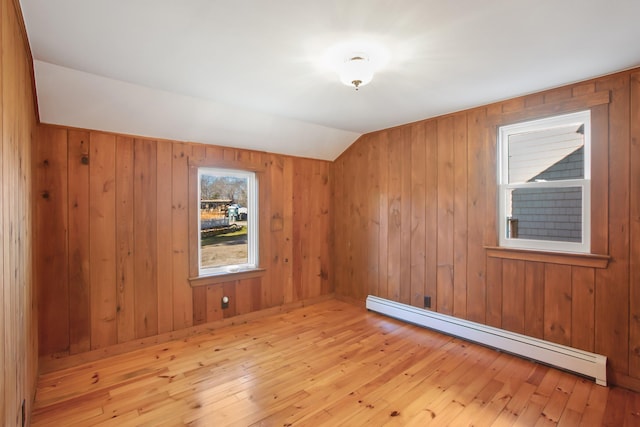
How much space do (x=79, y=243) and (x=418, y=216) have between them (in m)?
3.39

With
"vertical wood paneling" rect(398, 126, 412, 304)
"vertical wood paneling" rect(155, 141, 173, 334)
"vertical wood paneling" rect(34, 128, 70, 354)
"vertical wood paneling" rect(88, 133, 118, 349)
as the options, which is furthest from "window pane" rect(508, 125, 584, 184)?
"vertical wood paneling" rect(34, 128, 70, 354)

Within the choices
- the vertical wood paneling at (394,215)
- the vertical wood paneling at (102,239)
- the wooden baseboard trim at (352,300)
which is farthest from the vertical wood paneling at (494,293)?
the vertical wood paneling at (102,239)

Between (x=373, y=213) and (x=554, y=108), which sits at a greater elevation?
(x=554, y=108)

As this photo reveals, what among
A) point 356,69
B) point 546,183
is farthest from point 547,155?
point 356,69

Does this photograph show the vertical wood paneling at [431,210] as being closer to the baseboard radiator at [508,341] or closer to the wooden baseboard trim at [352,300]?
the baseboard radiator at [508,341]

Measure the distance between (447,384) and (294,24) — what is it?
2680 millimetres

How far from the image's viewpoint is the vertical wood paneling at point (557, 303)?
251cm

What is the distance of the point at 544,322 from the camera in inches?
104

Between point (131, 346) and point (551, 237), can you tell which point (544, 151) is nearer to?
point (551, 237)

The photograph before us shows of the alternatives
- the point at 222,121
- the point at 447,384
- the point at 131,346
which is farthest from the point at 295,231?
the point at 447,384

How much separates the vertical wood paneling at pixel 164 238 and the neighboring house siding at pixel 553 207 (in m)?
3.46

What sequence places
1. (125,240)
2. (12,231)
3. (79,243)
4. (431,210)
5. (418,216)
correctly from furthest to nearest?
(418,216) → (431,210) → (125,240) → (79,243) → (12,231)

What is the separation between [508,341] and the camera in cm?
277

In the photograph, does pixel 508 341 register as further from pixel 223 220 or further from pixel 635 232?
pixel 223 220
